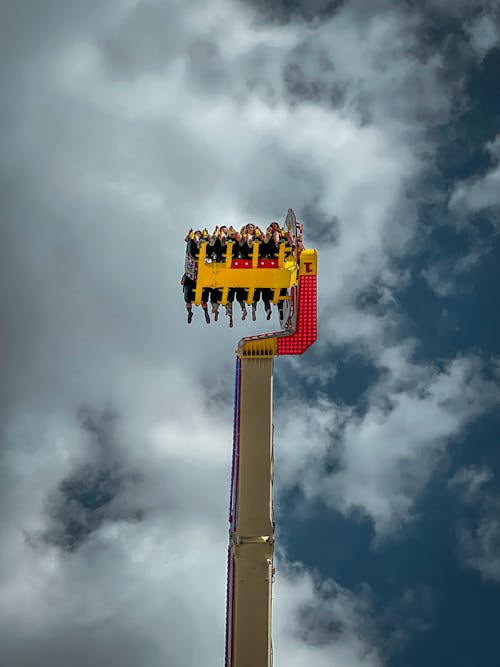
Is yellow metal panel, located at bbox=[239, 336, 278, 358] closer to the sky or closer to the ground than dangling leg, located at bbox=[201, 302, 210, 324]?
closer to the ground

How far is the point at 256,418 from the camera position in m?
21.2

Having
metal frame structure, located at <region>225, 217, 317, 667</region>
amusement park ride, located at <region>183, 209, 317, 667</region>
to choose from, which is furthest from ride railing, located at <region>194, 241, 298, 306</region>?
metal frame structure, located at <region>225, 217, 317, 667</region>

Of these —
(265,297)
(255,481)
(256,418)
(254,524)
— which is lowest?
(254,524)

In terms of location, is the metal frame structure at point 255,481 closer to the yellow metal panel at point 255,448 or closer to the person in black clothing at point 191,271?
the yellow metal panel at point 255,448

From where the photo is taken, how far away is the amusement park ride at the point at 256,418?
62.4 feet

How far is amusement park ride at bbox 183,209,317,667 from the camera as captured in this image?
19.0 metres

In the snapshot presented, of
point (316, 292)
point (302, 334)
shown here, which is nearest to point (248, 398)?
point (302, 334)

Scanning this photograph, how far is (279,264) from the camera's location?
21672 mm

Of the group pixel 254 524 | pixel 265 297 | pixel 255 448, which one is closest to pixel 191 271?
pixel 265 297

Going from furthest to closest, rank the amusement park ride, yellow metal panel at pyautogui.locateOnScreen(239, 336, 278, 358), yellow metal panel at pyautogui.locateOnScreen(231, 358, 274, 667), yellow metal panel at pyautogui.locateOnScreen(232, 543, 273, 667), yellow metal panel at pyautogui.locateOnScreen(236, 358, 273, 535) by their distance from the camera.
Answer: yellow metal panel at pyautogui.locateOnScreen(239, 336, 278, 358), yellow metal panel at pyautogui.locateOnScreen(236, 358, 273, 535), the amusement park ride, yellow metal panel at pyautogui.locateOnScreen(231, 358, 274, 667), yellow metal panel at pyautogui.locateOnScreen(232, 543, 273, 667)

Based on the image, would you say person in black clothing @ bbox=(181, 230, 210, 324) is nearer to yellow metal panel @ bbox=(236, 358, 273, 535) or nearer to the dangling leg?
the dangling leg

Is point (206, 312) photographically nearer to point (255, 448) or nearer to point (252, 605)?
point (255, 448)

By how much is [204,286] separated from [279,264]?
2.86 m

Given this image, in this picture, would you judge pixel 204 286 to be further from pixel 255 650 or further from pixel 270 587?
pixel 255 650
